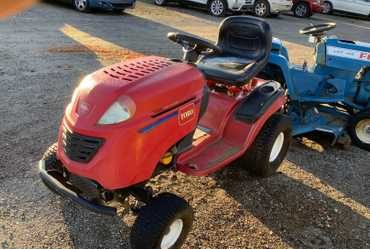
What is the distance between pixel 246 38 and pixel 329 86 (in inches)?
A: 53.8

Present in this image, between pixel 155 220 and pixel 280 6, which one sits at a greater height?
pixel 155 220

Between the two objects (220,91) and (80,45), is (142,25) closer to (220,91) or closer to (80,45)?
(80,45)

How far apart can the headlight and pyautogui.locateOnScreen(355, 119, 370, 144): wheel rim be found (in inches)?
123

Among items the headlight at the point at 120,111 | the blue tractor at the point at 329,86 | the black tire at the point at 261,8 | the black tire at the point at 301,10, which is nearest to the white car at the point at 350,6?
the black tire at the point at 301,10

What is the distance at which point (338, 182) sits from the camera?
13.3 feet

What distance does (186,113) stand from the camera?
2893 mm

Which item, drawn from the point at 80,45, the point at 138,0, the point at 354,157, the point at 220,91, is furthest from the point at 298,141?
the point at 138,0

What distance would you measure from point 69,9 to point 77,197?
9.71 metres

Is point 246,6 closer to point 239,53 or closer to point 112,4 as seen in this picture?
point 112,4

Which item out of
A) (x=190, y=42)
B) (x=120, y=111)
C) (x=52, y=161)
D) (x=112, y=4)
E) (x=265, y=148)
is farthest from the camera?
(x=112, y=4)

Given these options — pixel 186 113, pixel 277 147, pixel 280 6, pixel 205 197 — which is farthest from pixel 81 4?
pixel 186 113

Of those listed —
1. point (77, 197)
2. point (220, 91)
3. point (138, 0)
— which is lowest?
point (138, 0)

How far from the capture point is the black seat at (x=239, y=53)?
345 cm

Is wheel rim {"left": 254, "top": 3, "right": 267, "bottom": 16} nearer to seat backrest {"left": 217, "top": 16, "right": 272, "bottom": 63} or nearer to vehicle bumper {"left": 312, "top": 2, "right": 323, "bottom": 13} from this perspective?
vehicle bumper {"left": 312, "top": 2, "right": 323, "bottom": 13}
